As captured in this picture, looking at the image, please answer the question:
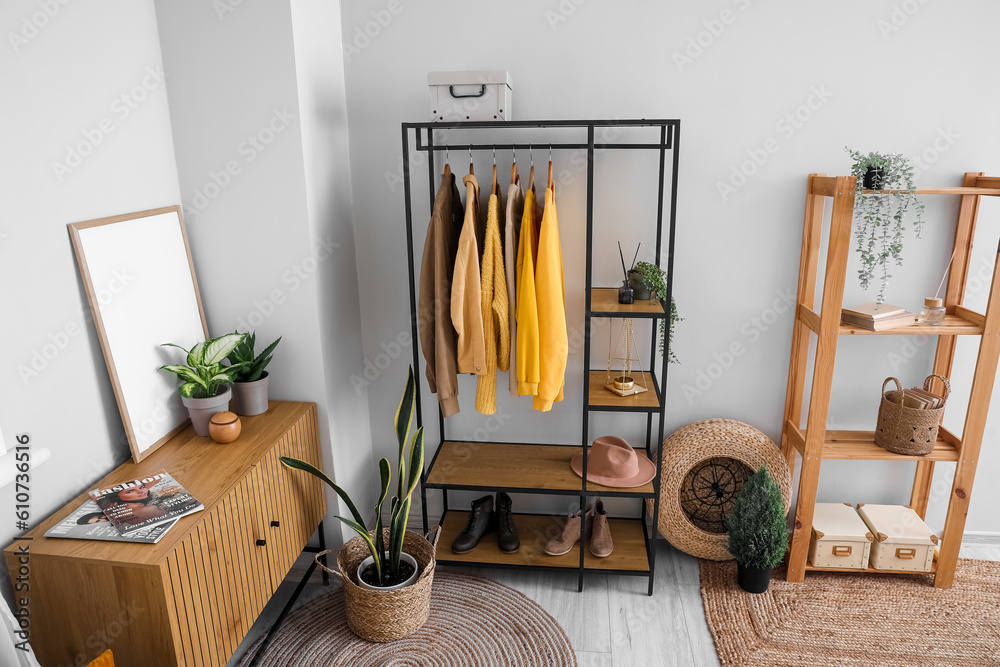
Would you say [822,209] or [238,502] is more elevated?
[822,209]

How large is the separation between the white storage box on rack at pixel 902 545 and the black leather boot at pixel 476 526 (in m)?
1.52

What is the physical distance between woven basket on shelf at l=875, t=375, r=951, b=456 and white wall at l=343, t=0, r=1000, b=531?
0.20 meters

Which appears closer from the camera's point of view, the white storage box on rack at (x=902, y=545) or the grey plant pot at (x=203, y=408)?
the grey plant pot at (x=203, y=408)

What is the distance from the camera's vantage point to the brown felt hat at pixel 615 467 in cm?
253

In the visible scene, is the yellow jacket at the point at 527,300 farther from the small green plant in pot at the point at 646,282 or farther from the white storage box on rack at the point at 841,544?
the white storage box on rack at the point at 841,544

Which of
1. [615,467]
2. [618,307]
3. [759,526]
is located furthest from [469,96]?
[759,526]

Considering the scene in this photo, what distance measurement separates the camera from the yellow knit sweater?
2264 millimetres

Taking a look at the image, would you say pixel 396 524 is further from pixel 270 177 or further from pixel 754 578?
pixel 754 578

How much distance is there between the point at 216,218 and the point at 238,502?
3.41 ft

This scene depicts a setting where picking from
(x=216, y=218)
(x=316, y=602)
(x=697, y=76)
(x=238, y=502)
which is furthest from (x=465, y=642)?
(x=697, y=76)

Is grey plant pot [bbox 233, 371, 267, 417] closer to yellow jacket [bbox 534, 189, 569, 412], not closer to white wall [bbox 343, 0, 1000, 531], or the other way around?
white wall [bbox 343, 0, 1000, 531]

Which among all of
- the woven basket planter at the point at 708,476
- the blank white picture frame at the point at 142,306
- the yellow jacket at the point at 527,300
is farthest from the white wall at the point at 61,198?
the woven basket planter at the point at 708,476

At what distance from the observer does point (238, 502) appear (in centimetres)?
191

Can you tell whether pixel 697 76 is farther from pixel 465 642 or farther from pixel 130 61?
pixel 465 642
